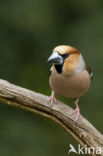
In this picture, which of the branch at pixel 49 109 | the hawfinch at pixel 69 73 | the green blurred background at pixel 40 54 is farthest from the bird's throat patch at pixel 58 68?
the green blurred background at pixel 40 54

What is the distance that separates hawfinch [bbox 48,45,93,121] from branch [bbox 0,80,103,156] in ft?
0.33

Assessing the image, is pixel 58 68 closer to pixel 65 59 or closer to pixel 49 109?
pixel 65 59

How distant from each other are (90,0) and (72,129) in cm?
400

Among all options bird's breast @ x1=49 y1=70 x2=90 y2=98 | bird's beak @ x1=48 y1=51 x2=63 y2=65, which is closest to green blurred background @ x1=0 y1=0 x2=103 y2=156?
bird's breast @ x1=49 y1=70 x2=90 y2=98

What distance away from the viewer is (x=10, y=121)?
28.8 feet

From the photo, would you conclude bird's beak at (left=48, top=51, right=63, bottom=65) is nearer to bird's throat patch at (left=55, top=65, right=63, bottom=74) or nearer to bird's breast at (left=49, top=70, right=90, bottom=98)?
bird's throat patch at (left=55, top=65, right=63, bottom=74)

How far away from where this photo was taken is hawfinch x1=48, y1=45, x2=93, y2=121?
19.7 feet

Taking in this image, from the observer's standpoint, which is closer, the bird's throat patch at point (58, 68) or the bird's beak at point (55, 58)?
the bird's beak at point (55, 58)

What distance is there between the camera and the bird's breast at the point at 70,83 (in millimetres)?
6188

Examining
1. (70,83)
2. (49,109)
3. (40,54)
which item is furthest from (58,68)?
(40,54)

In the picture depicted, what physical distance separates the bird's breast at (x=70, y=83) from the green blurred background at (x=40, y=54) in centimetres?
240

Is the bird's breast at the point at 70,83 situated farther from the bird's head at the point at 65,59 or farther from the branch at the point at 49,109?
the branch at the point at 49,109

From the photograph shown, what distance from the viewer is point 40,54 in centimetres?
938

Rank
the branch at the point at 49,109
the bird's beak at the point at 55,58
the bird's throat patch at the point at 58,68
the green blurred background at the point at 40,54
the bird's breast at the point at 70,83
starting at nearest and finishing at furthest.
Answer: the bird's beak at the point at 55,58 → the branch at the point at 49,109 → the bird's throat patch at the point at 58,68 → the bird's breast at the point at 70,83 → the green blurred background at the point at 40,54
